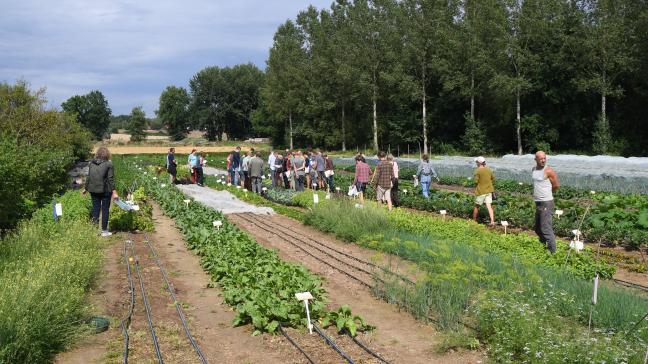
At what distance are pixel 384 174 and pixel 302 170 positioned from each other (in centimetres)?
585

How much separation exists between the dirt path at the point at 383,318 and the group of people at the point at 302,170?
8.74 metres

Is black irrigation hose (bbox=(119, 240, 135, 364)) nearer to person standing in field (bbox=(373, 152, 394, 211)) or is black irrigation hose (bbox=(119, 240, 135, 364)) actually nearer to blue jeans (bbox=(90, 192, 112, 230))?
blue jeans (bbox=(90, 192, 112, 230))

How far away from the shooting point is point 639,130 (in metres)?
37.2

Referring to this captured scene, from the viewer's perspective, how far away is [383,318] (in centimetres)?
654

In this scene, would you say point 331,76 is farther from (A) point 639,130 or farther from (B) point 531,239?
(B) point 531,239

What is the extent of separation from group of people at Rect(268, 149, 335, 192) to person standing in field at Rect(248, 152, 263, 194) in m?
1.15

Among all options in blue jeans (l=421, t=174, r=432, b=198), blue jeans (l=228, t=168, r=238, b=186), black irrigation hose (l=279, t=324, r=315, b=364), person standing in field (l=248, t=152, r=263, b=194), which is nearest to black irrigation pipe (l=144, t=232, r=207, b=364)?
black irrigation hose (l=279, t=324, r=315, b=364)

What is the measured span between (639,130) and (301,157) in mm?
27243

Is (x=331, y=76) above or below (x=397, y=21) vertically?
below

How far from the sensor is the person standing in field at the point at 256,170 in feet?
63.3

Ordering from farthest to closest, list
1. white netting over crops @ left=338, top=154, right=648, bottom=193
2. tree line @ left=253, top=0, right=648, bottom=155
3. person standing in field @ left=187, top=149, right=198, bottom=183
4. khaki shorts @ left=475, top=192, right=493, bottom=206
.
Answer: tree line @ left=253, top=0, right=648, bottom=155 → person standing in field @ left=187, top=149, right=198, bottom=183 → white netting over crops @ left=338, top=154, right=648, bottom=193 → khaki shorts @ left=475, top=192, right=493, bottom=206

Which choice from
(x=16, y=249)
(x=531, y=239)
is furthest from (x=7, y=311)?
(x=531, y=239)

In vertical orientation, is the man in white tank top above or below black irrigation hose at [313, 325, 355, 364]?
above

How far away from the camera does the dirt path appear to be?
17.7ft
